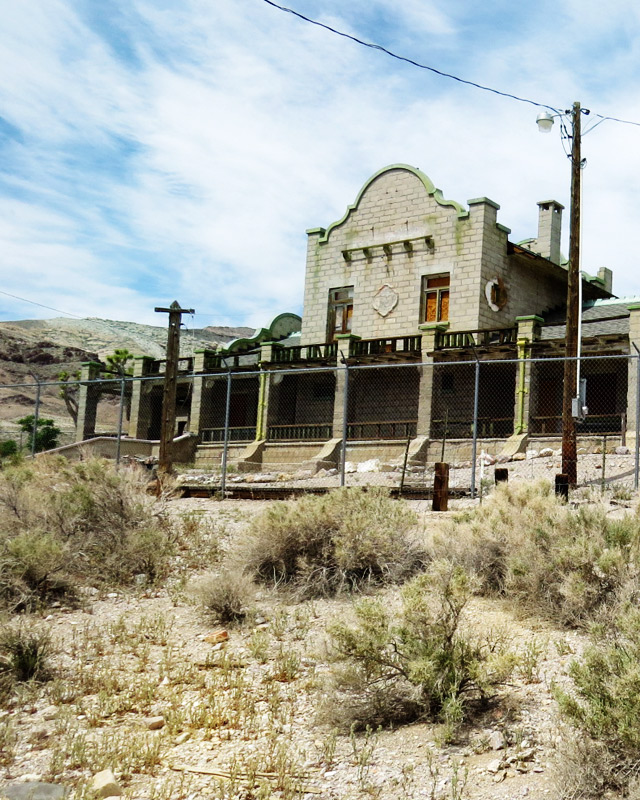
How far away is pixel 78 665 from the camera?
20.9 ft

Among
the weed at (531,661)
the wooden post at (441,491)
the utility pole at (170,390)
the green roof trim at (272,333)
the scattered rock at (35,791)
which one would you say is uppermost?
the green roof trim at (272,333)

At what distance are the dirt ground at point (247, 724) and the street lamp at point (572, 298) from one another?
9635 mm

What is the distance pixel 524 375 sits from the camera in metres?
25.4

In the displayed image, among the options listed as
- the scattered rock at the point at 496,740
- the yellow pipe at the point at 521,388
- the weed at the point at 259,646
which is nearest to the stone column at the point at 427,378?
the yellow pipe at the point at 521,388

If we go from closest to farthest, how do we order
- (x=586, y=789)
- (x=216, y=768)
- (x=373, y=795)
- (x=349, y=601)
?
(x=586, y=789)
(x=373, y=795)
(x=216, y=768)
(x=349, y=601)

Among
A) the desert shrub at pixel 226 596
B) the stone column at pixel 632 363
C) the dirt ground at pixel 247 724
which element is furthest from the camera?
the stone column at pixel 632 363

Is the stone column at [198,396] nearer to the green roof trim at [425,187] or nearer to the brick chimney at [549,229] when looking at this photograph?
the green roof trim at [425,187]

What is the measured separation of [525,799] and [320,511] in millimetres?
4931

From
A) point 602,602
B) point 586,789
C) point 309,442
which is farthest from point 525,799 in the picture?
point 309,442

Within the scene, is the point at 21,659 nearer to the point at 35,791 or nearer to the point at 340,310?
the point at 35,791

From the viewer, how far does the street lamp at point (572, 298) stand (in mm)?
16328

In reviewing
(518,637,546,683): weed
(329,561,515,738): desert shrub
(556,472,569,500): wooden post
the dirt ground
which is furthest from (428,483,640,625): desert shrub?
(556,472,569,500): wooden post

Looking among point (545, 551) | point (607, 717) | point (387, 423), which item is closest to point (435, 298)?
point (387, 423)

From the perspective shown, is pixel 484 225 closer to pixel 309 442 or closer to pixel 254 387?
pixel 309 442
